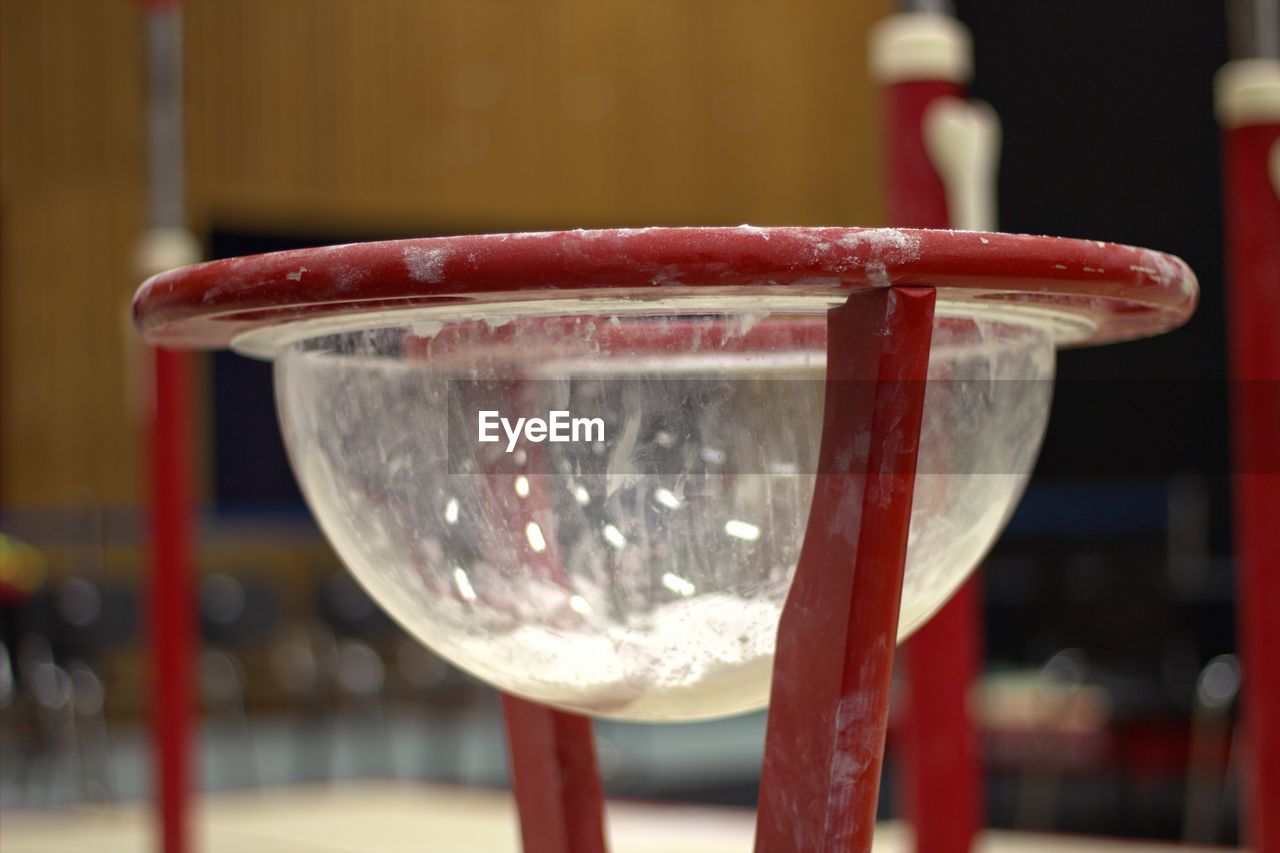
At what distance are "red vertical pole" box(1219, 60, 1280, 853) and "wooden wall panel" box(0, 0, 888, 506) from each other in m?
4.86

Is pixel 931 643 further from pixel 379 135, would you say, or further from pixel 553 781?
pixel 379 135

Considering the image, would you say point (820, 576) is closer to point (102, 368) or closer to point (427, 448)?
point (427, 448)

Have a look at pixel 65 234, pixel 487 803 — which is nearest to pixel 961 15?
pixel 65 234

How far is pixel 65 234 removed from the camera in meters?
5.50

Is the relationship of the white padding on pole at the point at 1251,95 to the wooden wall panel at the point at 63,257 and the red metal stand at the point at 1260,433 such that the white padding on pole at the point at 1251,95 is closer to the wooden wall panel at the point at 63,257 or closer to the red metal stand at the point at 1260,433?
the red metal stand at the point at 1260,433

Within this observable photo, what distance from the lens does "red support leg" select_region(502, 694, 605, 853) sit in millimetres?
609

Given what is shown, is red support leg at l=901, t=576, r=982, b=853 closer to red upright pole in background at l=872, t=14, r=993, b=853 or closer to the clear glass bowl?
red upright pole in background at l=872, t=14, r=993, b=853

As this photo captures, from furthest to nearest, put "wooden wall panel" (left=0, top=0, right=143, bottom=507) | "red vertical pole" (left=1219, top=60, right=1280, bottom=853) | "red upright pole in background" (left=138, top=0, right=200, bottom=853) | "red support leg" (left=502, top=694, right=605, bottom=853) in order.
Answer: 1. "wooden wall panel" (left=0, top=0, right=143, bottom=507)
2. "red upright pole in background" (left=138, top=0, right=200, bottom=853)
3. "red vertical pole" (left=1219, top=60, right=1280, bottom=853)
4. "red support leg" (left=502, top=694, right=605, bottom=853)

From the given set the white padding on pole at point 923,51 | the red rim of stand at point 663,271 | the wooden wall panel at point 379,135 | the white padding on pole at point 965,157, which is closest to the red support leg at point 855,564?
the red rim of stand at point 663,271

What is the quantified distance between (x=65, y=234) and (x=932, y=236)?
5.46 m

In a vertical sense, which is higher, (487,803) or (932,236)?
(932,236)

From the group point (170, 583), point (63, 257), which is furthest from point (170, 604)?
point (63, 257)

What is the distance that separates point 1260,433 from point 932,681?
8.1 inches

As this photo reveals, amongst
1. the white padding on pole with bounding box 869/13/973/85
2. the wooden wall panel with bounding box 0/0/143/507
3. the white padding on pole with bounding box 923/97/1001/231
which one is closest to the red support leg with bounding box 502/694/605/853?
the white padding on pole with bounding box 923/97/1001/231
